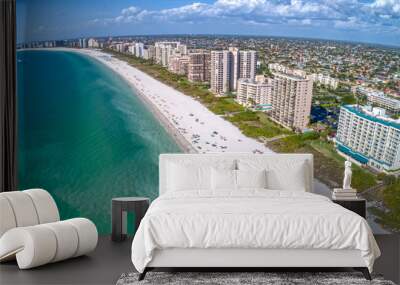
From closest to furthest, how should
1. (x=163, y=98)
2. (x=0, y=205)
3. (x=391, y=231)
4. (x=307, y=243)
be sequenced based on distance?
(x=307, y=243), (x=0, y=205), (x=391, y=231), (x=163, y=98)

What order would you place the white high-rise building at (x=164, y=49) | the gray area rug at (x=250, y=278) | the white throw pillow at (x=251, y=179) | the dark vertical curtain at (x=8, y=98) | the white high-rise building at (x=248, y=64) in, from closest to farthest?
the gray area rug at (x=250, y=278) < the white throw pillow at (x=251, y=179) < the dark vertical curtain at (x=8, y=98) < the white high-rise building at (x=248, y=64) < the white high-rise building at (x=164, y=49)

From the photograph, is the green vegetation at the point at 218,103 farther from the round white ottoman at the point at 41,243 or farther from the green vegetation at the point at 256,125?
the round white ottoman at the point at 41,243

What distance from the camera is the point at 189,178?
6.91 m

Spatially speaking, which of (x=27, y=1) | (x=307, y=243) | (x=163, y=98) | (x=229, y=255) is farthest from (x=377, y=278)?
(x=27, y=1)

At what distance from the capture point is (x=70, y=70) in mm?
8258

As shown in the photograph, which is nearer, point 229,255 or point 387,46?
point 229,255

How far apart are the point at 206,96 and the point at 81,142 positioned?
1.64 meters

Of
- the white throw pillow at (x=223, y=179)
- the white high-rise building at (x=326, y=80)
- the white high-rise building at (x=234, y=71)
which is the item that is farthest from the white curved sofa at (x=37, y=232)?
the white high-rise building at (x=326, y=80)

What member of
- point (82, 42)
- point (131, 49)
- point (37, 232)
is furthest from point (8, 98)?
point (37, 232)

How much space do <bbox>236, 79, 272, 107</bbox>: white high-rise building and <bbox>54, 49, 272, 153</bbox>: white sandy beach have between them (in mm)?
374

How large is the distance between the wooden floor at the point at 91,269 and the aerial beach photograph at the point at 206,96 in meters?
1.48

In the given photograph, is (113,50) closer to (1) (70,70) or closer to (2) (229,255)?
(1) (70,70)

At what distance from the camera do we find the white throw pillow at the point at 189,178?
686 cm

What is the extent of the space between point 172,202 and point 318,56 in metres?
3.31
